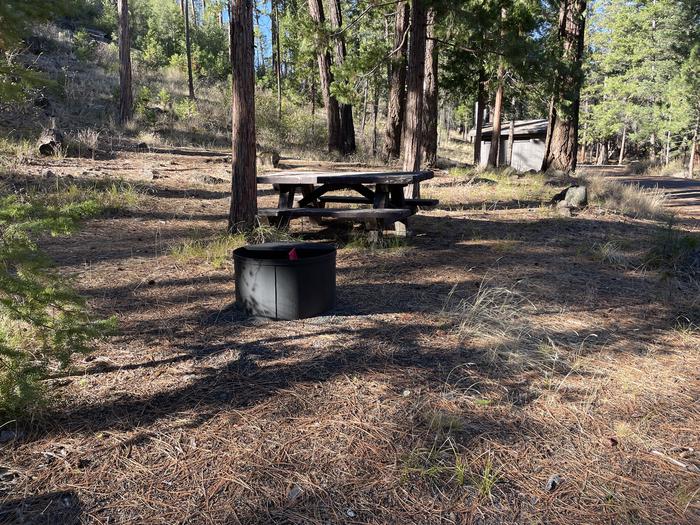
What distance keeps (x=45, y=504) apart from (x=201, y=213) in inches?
237

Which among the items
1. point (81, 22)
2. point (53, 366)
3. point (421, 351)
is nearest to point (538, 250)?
point (421, 351)

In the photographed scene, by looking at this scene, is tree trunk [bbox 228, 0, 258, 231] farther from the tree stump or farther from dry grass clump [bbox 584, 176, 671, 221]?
the tree stump

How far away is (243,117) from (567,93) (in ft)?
24.9

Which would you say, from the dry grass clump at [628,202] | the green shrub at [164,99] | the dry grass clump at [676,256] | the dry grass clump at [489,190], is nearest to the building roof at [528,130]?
the dry grass clump at [489,190]

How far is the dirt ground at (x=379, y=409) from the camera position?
1.94 m

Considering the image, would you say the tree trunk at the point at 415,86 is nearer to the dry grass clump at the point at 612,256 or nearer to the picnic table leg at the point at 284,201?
the picnic table leg at the point at 284,201

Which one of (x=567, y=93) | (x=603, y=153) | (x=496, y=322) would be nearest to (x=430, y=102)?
(x=567, y=93)

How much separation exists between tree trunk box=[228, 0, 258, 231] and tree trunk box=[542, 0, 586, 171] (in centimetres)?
617

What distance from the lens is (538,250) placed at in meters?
6.06

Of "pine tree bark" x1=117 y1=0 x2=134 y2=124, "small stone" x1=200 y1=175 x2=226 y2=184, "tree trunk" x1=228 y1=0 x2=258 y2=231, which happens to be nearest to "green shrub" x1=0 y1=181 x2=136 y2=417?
"tree trunk" x1=228 y1=0 x2=258 y2=231

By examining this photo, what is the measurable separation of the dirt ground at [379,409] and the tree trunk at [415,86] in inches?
131

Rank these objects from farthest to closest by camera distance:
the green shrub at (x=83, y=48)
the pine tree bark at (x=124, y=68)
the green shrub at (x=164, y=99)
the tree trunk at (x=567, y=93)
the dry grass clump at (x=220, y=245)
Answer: the green shrub at (x=83, y=48) → the green shrub at (x=164, y=99) → the pine tree bark at (x=124, y=68) → the tree trunk at (x=567, y=93) → the dry grass clump at (x=220, y=245)

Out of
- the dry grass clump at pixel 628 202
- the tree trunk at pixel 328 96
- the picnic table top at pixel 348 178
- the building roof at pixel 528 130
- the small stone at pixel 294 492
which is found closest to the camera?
the small stone at pixel 294 492

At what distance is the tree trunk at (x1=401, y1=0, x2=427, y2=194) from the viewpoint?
7445 millimetres
